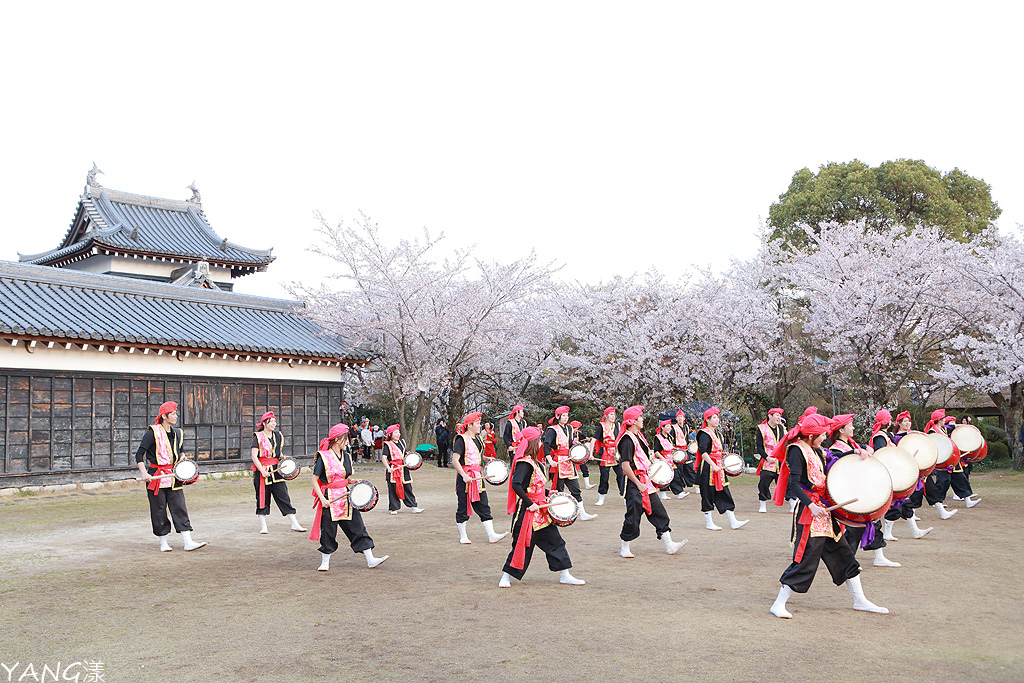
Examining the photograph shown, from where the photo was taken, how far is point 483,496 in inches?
391

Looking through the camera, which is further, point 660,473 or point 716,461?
point 716,461

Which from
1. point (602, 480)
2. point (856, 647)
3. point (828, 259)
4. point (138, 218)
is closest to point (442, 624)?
point (856, 647)

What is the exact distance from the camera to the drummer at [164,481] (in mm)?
9000

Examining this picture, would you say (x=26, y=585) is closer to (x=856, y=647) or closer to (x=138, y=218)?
(x=856, y=647)

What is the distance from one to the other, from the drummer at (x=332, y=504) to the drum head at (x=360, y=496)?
3.0 inches

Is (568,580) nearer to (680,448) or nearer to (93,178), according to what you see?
(680,448)

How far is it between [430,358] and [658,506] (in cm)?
1485

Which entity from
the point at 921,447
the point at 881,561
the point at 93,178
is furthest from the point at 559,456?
the point at 93,178

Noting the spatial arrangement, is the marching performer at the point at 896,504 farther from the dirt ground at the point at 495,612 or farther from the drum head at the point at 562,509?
the drum head at the point at 562,509

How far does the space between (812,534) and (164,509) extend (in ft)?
24.4

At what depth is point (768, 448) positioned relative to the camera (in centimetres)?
1191

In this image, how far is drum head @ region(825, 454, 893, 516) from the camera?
5.58 meters

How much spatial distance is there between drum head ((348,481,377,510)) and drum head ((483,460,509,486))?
80.9 inches

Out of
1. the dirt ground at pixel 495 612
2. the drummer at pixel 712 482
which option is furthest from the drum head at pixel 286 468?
the drummer at pixel 712 482
